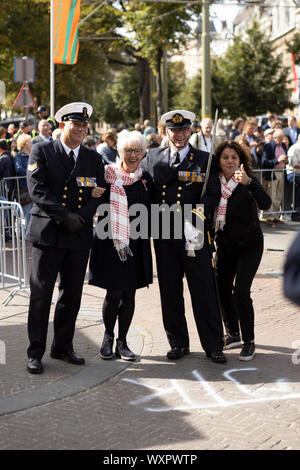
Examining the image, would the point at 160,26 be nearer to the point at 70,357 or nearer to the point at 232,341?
the point at 232,341

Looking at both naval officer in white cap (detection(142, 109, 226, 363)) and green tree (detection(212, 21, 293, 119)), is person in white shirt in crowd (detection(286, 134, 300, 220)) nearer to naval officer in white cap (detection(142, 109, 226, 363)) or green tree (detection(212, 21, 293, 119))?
naval officer in white cap (detection(142, 109, 226, 363))

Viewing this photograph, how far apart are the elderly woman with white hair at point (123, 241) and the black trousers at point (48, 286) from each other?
0.18 m

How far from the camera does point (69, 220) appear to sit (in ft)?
17.3

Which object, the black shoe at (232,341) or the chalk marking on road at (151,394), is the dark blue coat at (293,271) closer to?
the chalk marking on road at (151,394)

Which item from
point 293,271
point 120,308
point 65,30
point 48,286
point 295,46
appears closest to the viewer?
point 293,271

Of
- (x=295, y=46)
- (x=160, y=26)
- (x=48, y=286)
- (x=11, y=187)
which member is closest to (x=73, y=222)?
(x=48, y=286)

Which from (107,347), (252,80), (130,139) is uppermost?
(252,80)

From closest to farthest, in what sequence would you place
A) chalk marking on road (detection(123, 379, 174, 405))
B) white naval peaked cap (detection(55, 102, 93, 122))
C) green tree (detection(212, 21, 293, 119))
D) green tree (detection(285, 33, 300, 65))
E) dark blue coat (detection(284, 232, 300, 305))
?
dark blue coat (detection(284, 232, 300, 305))
chalk marking on road (detection(123, 379, 174, 405))
white naval peaked cap (detection(55, 102, 93, 122))
green tree (detection(285, 33, 300, 65))
green tree (detection(212, 21, 293, 119))

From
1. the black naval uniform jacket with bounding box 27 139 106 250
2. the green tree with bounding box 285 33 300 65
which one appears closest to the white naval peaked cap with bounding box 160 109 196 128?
the black naval uniform jacket with bounding box 27 139 106 250

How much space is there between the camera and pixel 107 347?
586cm

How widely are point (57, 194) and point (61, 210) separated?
0.70 ft

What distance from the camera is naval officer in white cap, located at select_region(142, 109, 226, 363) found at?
5590 mm
